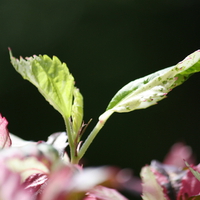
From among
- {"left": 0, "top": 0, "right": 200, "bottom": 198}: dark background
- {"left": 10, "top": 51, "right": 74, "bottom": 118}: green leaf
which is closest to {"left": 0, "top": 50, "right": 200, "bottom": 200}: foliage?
{"left": 10, "top": 51, "right": 74, "bottom": 118}: green leaf

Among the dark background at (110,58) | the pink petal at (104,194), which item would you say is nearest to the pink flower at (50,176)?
the pink petal at (104,194)

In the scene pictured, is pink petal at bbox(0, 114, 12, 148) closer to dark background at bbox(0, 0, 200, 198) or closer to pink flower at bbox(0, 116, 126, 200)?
pink flower at bbox(0, 116, 126, 200)

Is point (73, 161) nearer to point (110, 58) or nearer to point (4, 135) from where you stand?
point (4, 135)

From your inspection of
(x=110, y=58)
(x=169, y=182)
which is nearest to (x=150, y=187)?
(x=169, y=182)

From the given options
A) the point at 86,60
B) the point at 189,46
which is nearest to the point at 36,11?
the point at 86,60

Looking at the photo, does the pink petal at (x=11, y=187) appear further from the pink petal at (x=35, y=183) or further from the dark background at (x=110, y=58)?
the dark background at (x=110, y=58)

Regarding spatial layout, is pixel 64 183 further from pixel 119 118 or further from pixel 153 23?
pixel 153 23
